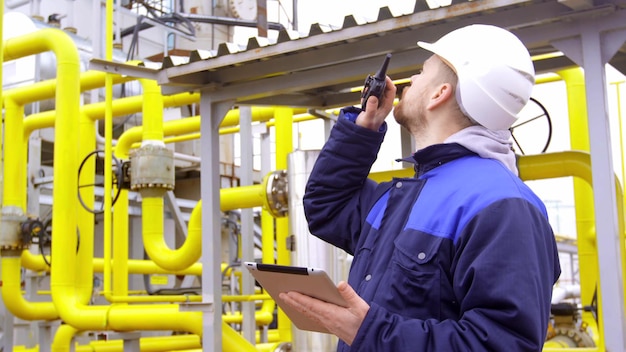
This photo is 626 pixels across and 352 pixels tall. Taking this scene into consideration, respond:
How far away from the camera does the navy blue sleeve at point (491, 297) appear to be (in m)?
1.26

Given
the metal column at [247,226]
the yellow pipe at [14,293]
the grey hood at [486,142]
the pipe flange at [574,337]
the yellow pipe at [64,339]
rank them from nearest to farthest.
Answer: the grey hood at [486,142], the pipe flange at [574,337], the metal column at [247,226], the yellow pipe at [64,339], the yellow pipe at [14,293]

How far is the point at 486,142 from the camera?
1547mm

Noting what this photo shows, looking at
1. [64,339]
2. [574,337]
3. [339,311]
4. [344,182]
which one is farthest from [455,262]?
[64,339]

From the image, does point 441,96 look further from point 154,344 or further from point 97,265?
point 97,265

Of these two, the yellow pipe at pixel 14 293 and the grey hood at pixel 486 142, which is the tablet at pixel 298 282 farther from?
the yellow pipe at pixel 14 293

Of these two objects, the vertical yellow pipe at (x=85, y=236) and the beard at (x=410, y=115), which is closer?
the beard at (x=410, y=115)

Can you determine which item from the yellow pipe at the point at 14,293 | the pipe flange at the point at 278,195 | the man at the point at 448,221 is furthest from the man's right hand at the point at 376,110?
the yellow pipe at the point at 14,293

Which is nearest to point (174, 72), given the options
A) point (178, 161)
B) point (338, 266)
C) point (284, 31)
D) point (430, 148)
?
point (284, 31)

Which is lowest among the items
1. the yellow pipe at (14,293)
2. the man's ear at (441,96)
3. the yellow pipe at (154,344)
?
A: the yellow pipe at (154,344)

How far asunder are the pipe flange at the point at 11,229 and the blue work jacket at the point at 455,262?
4759 mm

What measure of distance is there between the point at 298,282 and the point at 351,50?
221 centimetres

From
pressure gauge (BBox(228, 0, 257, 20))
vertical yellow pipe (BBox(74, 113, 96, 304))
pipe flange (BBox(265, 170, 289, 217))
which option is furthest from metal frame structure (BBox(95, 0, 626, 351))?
pressure gauge (BBox(228, 0, 257, 20))

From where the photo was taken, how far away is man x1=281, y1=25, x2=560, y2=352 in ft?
4.20

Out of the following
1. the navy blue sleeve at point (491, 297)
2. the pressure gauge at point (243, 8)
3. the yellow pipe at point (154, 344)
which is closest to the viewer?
the navy blue sleeve at point (491, 297)
